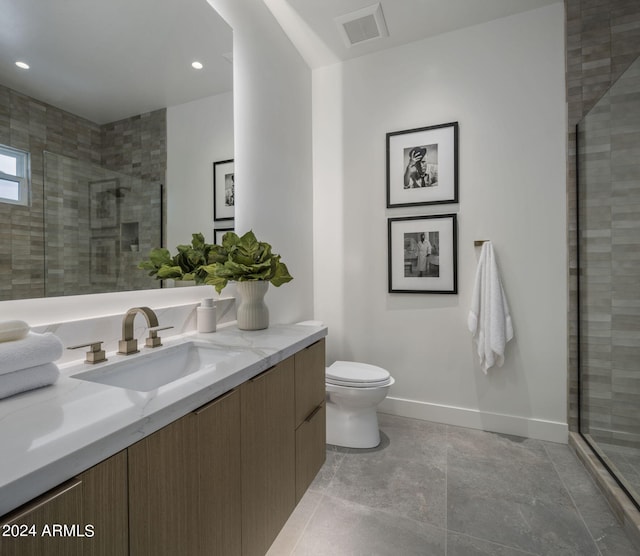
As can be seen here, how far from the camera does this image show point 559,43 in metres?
2.02

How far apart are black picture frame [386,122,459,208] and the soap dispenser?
149 centimetres

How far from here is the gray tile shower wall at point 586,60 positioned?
73.4 inches

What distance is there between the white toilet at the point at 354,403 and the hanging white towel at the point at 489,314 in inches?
26.6

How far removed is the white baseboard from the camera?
206 cm

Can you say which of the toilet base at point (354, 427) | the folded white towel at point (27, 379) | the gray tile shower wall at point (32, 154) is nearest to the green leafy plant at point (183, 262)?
the gray tile shower wall at point (32, 154)

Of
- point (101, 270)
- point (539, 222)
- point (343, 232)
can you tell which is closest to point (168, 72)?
point (101, 270)

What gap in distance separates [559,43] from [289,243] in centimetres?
207

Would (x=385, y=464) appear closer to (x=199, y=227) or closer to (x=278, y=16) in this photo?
(x=199, y=227)

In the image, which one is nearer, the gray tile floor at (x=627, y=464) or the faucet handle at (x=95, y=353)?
the faucet handle at (x=95, y=353)

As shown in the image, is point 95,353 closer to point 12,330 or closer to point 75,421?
point 12,330

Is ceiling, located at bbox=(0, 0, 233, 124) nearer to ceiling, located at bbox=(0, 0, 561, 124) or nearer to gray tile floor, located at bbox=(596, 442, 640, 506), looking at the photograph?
ceiling, located at bbox=(0, 0, 561, 124)

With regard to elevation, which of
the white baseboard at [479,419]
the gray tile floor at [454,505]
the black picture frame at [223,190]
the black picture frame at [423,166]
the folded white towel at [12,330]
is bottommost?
the gray tile floor at [454,505]

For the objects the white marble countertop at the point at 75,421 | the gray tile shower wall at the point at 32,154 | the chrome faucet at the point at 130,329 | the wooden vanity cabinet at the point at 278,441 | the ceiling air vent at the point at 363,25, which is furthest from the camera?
the ceiling air vent at the point at 363,25

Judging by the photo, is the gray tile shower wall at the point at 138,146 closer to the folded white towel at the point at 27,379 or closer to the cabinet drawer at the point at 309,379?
the folded white towel at the point at 27,379
